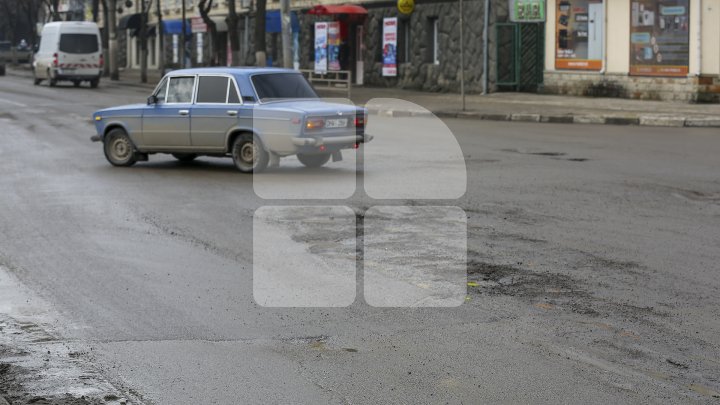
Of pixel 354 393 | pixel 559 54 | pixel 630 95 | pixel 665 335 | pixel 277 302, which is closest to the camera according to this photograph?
pixel 354 393

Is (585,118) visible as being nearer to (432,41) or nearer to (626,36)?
(626,36)

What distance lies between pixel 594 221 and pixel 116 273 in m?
4.68

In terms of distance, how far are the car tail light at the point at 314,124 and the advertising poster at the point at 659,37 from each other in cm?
1694

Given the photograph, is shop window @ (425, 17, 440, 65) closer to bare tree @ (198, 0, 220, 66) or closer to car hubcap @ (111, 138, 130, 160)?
bare tree @ (198, 0, 220, 66)

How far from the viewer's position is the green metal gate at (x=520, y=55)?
3606 centimetres

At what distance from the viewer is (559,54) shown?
3484 cm

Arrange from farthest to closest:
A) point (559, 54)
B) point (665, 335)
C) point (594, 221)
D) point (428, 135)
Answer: point (559, 54)
point (428, 135)
point (594, 221)
point (665, 335)

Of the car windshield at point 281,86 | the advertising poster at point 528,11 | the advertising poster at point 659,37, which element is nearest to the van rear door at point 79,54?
the advertising poster at point 528,11

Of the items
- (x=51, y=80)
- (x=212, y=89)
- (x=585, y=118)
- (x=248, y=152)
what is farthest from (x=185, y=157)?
(x=51, y=80)

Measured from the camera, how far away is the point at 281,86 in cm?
1661

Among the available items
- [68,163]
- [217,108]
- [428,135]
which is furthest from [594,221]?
[428,135]

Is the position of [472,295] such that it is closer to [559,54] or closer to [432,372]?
[432,372]

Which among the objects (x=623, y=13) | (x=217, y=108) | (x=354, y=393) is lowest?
(x=354, y=393)
